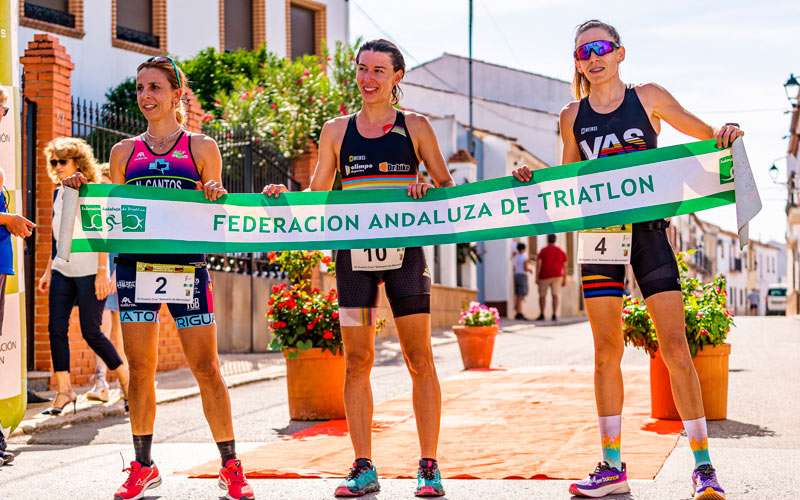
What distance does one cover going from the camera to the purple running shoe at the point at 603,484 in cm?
520

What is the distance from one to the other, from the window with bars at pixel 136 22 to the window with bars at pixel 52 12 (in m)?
1.69

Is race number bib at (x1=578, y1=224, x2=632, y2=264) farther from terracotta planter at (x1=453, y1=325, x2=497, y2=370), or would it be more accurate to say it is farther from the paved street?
terracotta planter at (x1=453, y1=325, x2=497, y2=370)

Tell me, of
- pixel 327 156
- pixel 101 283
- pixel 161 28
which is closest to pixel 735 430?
pixel 327 156

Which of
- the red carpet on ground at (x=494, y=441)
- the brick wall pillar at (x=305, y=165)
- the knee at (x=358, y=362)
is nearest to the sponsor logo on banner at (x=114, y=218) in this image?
the knee at (x=358, y=362)

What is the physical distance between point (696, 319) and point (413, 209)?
3.31 m

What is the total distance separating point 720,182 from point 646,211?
1.25 feet

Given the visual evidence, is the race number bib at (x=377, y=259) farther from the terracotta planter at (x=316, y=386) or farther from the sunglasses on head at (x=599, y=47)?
the terracotta planter at (x=316, y=386)

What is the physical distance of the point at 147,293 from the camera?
5410 mm

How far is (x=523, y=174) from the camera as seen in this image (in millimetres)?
5621

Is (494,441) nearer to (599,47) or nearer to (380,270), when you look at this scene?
(380,270)

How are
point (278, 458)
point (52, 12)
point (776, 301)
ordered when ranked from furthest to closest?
point (776, 301), point (52, 12), point (278, 458)

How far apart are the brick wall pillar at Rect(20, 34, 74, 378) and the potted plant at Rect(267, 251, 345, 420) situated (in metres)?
3.38

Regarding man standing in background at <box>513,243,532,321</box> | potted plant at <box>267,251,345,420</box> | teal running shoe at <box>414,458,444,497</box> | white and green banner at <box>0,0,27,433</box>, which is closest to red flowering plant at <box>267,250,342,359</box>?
potted plant at <box>267,251,345,420</box>

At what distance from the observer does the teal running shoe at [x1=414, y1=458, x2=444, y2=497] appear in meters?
5.32
